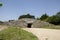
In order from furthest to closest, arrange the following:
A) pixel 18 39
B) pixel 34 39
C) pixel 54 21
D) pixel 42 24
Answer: pixel 54 21 → pixel 42 24 → pixel 34 39 → pixel 18 39

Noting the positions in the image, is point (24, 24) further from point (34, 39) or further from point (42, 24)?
point (34, 39)

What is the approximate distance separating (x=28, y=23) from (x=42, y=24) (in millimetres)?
4711

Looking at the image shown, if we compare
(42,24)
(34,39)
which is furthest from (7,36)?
(42,24)

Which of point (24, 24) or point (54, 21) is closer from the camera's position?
point (24, 24)

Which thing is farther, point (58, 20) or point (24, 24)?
point (58, 20)

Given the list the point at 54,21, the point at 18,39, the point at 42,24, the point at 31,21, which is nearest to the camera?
the point at 18,39

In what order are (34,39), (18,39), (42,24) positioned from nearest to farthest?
1. (18,39)
2. (34,39)
3. (42,24)

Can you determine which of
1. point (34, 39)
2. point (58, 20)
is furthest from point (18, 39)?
point (58, 20)

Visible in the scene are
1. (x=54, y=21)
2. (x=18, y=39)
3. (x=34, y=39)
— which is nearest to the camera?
(x=18, y=39)

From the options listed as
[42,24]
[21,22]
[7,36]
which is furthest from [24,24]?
[7,36]

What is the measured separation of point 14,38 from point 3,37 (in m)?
1.27

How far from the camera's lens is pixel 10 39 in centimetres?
1279

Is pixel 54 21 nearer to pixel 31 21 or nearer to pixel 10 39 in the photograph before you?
pixel 31 21

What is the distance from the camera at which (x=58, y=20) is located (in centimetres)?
4834
